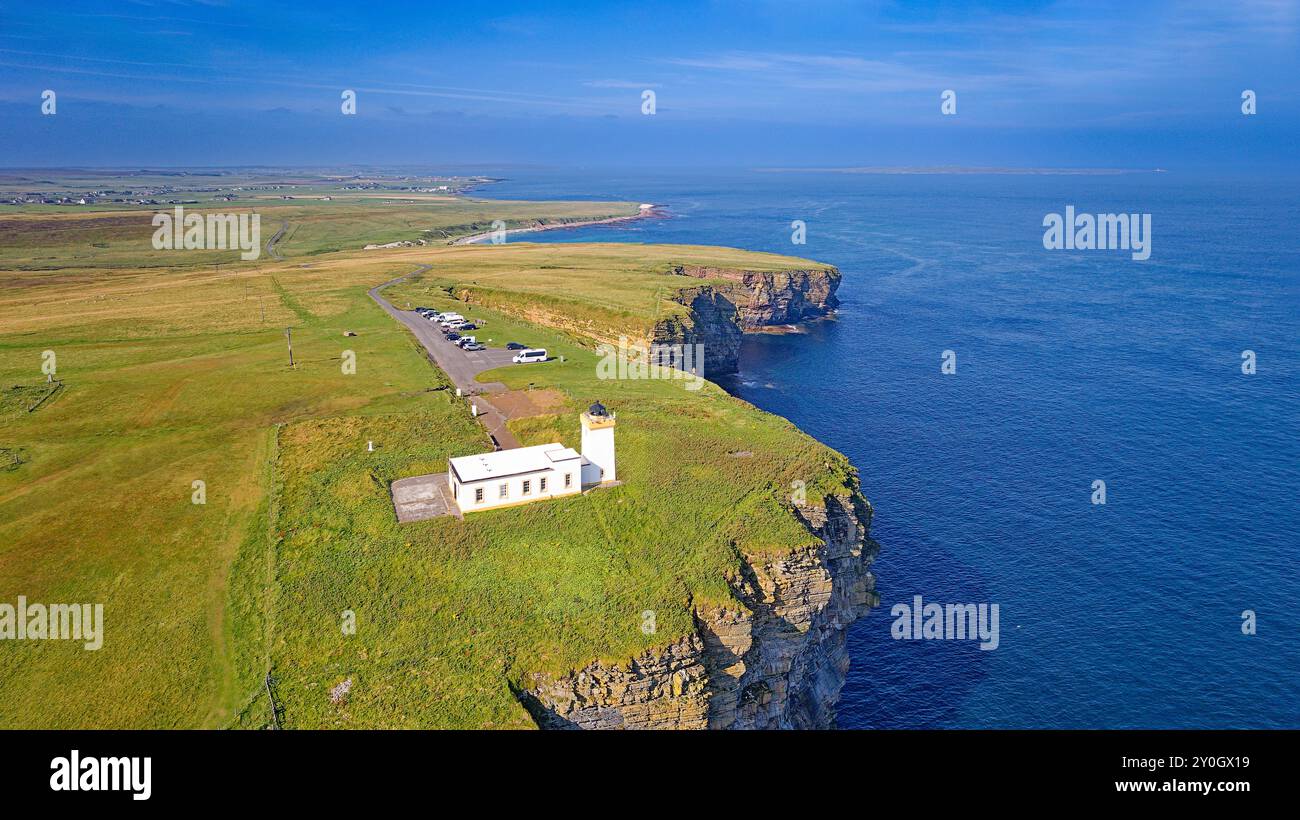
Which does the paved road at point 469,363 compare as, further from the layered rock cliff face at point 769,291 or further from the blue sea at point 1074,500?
the layered rock cliff face at point 769,291

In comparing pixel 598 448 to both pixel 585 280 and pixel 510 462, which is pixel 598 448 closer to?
pixel 510 462

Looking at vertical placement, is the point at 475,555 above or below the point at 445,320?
below

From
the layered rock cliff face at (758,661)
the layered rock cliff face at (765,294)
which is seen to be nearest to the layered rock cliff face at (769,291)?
the layered rock cliff face at (765,294)

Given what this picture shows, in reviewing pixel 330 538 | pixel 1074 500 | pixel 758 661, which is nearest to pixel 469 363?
pixel 330 538

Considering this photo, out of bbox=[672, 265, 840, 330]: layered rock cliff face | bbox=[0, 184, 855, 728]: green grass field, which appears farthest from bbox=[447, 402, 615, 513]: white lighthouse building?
bbox=[672, 265, 840, 330]: layered rock cliff face

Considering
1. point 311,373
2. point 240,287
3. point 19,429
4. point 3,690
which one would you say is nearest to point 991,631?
point 3,690

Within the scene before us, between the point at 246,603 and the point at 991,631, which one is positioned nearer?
the point at 246,603

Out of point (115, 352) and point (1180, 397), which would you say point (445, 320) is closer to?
point (115, 352)
